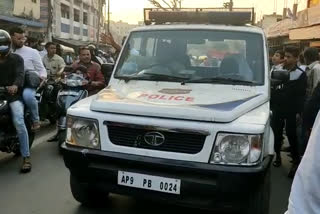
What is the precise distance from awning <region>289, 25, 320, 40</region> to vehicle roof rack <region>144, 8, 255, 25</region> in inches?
388

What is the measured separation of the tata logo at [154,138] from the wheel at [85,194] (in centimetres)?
79

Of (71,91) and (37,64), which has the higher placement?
(37,64)

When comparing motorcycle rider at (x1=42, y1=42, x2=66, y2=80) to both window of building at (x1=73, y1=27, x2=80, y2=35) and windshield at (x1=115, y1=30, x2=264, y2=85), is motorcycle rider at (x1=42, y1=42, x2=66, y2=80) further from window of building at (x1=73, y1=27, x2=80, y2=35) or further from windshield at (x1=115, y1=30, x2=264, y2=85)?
window of building at (x1=73, y1=27, x2=80, y2=35)

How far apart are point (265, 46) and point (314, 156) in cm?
→ 382

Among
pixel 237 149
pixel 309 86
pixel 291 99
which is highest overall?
pixel 309 86

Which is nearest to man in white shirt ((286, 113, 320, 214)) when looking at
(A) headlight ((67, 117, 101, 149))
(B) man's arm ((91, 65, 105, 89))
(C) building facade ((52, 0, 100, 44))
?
(A) headlight ((67, 117, 101, 149))

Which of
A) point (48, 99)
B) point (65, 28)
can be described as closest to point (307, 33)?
point (48, 99)

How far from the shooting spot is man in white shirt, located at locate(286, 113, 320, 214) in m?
1.27

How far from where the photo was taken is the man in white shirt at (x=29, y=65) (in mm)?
6164

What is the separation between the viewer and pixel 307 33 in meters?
16.2

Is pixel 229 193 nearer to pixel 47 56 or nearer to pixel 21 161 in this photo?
pixel 21 161

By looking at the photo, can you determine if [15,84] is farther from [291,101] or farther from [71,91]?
[291,101]

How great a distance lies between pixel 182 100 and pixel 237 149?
689 mm

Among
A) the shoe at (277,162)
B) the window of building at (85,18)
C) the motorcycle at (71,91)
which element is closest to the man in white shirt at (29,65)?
the motorcycle at (71,91)
